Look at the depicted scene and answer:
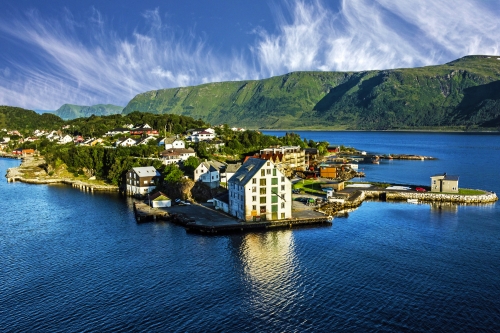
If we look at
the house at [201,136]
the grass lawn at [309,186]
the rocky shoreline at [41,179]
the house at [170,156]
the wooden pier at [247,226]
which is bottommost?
the wooden pier at [247,226]

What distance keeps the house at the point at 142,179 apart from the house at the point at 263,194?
30103mm

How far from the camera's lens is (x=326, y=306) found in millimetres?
33688

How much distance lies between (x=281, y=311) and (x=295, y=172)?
257 ft

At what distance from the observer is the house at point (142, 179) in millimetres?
82938

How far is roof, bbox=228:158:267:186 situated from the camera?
186 feet

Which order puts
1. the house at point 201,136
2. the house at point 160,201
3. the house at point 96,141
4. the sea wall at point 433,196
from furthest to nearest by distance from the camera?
1. the house at point 201,136
2. the house at point 96,141
3. the sea wall at point 433,196
4. the house at point 160,201

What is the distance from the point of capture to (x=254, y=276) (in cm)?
4003

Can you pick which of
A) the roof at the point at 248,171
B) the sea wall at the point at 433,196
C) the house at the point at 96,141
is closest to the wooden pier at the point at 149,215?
the roof at the point at 248,171

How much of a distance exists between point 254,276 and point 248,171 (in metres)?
21.7

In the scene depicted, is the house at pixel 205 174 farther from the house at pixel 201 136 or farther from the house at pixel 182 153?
the house at pixel 201 136

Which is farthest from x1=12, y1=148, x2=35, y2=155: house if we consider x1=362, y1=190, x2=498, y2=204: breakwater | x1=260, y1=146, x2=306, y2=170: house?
x1=362, y1=190, x2=498, y2=204: breakwater

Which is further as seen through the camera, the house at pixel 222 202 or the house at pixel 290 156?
the house at pixel 290 156

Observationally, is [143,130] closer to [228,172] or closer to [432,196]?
[228,172]

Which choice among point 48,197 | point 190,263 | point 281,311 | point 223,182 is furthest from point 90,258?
point 48,197
